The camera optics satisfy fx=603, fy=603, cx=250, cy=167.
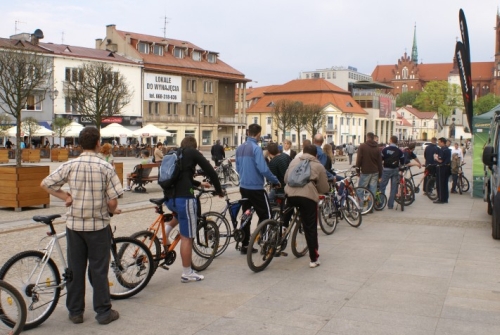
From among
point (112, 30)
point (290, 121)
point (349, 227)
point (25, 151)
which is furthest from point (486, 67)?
point (349, 227)

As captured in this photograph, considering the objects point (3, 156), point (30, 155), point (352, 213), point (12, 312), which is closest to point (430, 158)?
point (352, 213)

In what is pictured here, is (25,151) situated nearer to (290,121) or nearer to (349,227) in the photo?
(349,227)

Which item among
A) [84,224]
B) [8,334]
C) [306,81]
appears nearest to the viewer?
[8,334]

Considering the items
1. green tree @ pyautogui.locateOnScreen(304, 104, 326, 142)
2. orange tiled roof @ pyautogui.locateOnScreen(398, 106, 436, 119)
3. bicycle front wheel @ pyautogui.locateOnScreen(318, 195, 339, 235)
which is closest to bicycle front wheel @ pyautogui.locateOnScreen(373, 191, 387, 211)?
bicycle front wheel @ pyautogui.locateOnScreen(318, 195, 339, 235)

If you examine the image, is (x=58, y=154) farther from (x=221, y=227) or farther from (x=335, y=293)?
(x=335, y=293)

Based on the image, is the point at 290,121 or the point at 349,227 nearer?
the point at 349,227

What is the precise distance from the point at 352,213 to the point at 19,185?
24.2 ft

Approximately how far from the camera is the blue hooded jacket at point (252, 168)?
27.7ft

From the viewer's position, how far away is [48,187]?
5570 millimetres

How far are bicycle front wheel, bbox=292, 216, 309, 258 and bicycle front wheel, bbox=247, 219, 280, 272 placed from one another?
0.43 metres

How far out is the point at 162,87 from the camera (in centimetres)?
6862

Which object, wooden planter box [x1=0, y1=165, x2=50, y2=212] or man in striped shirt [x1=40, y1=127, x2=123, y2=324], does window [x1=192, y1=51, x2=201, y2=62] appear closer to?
wooden planter box [x1=0, y1=165, x2=50, y2=212]

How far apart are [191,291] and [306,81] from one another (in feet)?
320

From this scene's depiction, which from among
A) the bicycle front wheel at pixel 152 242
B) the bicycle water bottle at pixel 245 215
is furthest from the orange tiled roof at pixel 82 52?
the bicycle front wheel at pixel 152 242
